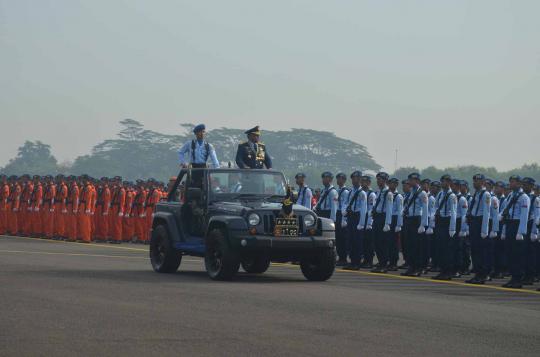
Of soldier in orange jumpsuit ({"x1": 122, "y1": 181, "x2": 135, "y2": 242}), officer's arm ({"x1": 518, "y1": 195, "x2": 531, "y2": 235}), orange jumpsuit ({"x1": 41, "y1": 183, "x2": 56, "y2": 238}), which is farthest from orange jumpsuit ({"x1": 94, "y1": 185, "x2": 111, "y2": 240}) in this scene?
officer's arm ({"x1": 518, "y1": 195, "x2": 531, "y2": 235})

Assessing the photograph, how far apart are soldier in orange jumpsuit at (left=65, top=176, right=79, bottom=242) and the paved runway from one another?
1580cm

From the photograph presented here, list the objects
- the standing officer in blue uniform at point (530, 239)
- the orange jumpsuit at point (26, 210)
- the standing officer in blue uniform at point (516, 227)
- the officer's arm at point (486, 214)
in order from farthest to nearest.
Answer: the orange jumpsuit at point (26, 210), the officer's arm at point (486, 214), the standing officer in blue uniform at point (530, 239), the standing officer in blue uniform at point (516, 227)

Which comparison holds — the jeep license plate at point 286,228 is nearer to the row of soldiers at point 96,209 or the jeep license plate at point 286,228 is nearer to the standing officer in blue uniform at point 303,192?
the standing officer in blue uniform at point 303,192

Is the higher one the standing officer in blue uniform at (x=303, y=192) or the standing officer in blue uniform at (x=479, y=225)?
the standing officer in blue uniform at (x=303, y=192)

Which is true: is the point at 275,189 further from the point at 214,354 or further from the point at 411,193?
the point at 214,354

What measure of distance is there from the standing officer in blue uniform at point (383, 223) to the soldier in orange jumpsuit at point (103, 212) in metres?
14.8

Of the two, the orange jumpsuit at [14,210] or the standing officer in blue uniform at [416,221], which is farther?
the orange jumpsuit at [14,210]

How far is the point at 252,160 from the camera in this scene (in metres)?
20.3

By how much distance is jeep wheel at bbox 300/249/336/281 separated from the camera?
18.5m

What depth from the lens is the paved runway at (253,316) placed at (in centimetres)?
1057

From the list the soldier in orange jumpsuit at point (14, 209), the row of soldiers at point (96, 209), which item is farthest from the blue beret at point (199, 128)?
the soldier in orange jumpsuit at point (14, 209)

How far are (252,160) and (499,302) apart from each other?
5.83 meters

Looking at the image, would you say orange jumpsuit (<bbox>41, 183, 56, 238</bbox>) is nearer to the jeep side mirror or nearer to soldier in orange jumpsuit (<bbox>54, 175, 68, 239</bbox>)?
soldier in orange jumpsuit (<bbox>54, 175, 68, 239</bbox>)

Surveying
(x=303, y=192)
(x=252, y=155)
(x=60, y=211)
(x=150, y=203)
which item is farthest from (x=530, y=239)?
(x=60, y=211)
